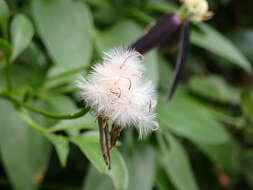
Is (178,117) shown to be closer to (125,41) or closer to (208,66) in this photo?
(125,41)

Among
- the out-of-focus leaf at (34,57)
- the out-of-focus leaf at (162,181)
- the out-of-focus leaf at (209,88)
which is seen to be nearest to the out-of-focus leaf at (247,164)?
the out-of-focus leaf at (209,88)

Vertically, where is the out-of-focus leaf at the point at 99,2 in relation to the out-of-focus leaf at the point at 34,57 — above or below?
above

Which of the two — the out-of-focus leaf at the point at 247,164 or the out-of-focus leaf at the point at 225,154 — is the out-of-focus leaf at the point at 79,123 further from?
the out-of-focus leaf at the point at 247,164

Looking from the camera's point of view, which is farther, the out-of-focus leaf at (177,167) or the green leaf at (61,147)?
the out-of-focus leaf at (177,167)

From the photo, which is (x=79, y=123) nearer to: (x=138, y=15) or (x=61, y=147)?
(x=61, y=147)

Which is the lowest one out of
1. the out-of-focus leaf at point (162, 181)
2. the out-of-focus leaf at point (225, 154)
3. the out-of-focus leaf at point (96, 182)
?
Result: the out-of-focus leaf at point (225, 154)

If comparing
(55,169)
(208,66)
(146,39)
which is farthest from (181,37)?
(208,66)

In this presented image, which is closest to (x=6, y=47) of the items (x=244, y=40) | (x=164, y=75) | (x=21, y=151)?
(x=21, y=151)
